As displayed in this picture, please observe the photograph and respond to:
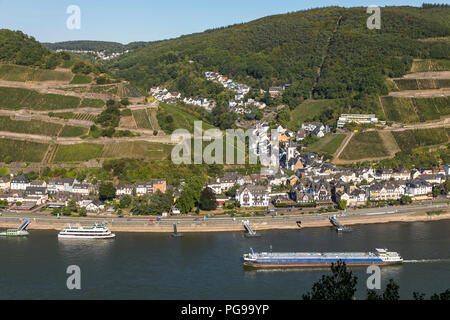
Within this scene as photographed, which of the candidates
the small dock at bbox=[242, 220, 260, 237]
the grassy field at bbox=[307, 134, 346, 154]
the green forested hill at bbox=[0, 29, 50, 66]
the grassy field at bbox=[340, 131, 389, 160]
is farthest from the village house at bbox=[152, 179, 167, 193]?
the green forested hill at bbox=[0, 29, 50, 66]

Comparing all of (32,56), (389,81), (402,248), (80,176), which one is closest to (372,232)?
(402,248)

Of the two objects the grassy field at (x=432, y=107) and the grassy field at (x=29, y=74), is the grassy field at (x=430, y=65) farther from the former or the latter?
the grassy field at (x=29, y=74)

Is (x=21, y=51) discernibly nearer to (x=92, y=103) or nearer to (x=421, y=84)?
(x=92, y=103)

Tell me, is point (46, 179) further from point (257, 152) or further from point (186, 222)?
point (257, 152)

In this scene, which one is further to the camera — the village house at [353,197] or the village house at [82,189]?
the village house at [82,189]

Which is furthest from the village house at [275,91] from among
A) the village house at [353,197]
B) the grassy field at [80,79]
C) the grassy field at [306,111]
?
the village house at [353,197]

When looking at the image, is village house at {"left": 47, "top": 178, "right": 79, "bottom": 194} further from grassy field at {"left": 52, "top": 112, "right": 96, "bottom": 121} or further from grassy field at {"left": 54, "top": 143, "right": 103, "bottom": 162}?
grassy field at {"left": 52, "top": 112, "right": 96, "bottom": 121}
